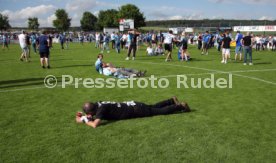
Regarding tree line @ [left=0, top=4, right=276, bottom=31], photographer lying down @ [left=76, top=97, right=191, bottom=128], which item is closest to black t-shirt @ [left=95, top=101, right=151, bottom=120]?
photographer lying down @ [left=76, top=97, right=191, bottom=128]

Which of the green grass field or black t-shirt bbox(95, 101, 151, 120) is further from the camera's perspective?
black t-shirt bbox(95, 101, 151, 120)

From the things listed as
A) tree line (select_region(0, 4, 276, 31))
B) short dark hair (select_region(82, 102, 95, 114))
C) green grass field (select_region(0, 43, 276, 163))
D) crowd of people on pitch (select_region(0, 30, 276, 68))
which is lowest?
green grass field (select_region(0, 43, 276, 163))

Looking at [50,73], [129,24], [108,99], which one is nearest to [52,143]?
[108,99]

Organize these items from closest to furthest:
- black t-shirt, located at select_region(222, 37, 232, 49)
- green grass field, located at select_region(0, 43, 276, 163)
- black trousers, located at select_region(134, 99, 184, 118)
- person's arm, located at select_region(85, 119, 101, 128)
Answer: green grass field, located at select_region(0, 43, 276, 163) < person's arm, located at select_region(85, 119, 101, 128) < black trousers, located at select_region(134, 99, 184, 118) < black t-shirt, located at select_region(222, 37, 232, 49)

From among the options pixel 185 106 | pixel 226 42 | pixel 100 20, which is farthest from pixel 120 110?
pixel 100 20

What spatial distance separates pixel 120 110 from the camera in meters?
6.57

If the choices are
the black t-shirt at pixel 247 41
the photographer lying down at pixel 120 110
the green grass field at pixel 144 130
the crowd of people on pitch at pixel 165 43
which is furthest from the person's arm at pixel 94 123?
the black t-shirt at pixel 247 41

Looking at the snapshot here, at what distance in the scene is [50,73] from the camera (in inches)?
554

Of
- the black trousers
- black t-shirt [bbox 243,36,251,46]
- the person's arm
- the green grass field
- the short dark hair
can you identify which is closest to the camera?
the green grass field

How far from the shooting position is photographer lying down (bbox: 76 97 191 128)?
6.27m

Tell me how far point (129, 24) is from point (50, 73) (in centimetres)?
4165

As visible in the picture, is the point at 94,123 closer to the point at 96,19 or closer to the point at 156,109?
the point at 156,109

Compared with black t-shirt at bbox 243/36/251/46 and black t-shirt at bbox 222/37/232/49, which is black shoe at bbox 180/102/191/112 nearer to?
black t-shirt at bbox 243/36/251/46

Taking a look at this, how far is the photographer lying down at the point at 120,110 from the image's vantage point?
20.6 ft
